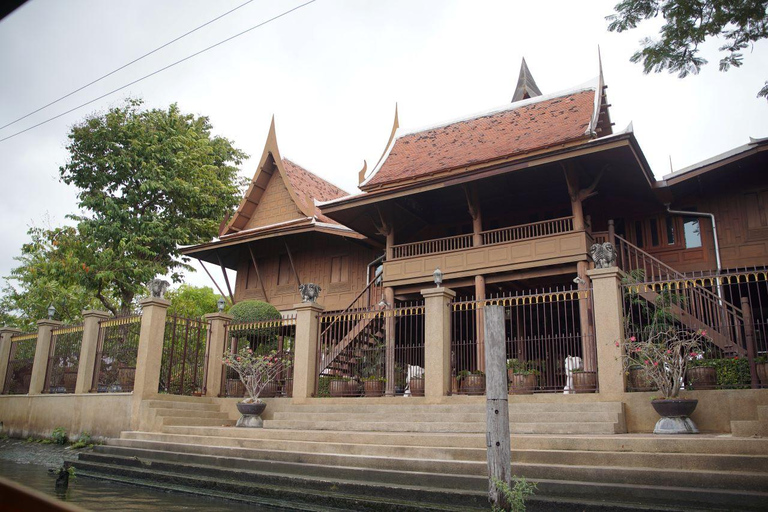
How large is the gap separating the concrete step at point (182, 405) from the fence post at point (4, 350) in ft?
20.9

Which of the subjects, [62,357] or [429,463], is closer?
[429,463]

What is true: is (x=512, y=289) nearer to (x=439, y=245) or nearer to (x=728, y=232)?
(x=439, y=245)

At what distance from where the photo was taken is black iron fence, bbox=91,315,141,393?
12.8 meters

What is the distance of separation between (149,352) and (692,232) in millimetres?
12653

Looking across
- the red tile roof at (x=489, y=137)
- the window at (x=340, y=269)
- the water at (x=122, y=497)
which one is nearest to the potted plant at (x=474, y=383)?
the water at (x=122, y=497)

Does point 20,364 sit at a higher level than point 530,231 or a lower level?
lower

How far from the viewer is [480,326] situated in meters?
14.0

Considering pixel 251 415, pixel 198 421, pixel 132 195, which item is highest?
pixel 132 195

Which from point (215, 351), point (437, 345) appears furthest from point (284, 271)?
point (437, 345)

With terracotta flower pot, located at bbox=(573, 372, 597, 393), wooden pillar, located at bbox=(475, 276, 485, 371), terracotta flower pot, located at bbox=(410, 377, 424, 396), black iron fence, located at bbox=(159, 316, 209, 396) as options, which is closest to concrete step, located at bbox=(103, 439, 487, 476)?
black iron fence, located at bbox=(159, 316, 209, 396)

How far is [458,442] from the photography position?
8039 millimetres

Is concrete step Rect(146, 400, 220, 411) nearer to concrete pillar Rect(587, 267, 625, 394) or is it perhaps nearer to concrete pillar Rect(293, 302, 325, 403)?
concrete pillar Rect(293, 302, 325, 403)

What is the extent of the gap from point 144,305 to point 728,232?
42.8 ft

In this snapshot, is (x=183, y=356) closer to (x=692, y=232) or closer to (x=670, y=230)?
(x=670, y=230)
